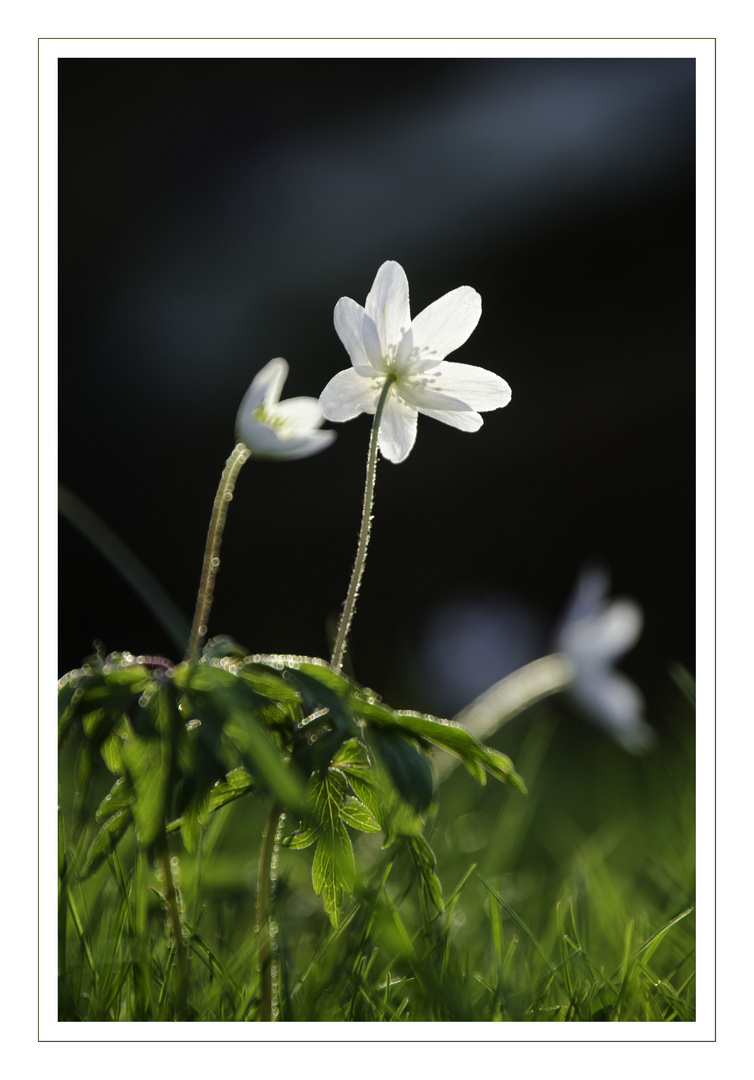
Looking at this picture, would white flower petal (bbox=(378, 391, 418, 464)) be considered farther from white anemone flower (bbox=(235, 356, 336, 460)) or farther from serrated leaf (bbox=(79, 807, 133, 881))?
serrated leaf (bbox=(79, 807, 133, 881))

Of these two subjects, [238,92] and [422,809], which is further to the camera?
[238,92]

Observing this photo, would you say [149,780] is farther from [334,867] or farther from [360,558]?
[360,558]

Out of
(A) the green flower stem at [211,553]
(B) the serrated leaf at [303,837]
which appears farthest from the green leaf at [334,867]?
(A) the green flower stem at [211,553]
